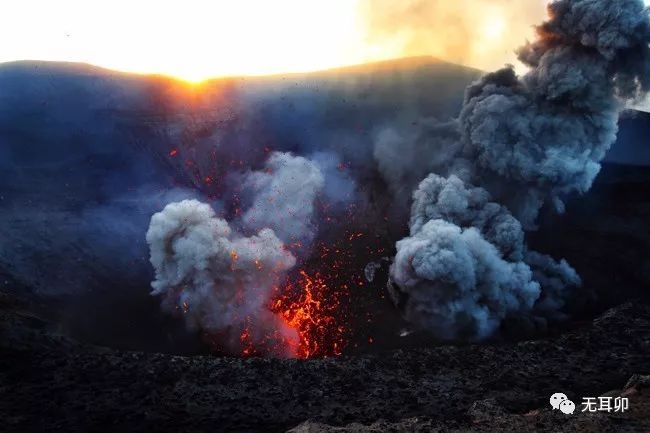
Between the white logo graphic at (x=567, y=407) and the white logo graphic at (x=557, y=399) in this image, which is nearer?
the white logo graphic at (x=567, y=407)

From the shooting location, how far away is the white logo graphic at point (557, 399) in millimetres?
19992

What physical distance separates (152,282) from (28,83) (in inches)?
1061

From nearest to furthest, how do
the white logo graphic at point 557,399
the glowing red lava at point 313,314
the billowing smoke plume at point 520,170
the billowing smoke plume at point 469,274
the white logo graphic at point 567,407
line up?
the white logo graphic at point 567,407 → the white logo graphic at point 557,399 → the glowing red lava at point 313,314 → the billowing smoke plume at point 469,274 → the billowing smoke plume at point 520,170

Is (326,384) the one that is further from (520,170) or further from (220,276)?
(520,170)

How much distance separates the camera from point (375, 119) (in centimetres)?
4809

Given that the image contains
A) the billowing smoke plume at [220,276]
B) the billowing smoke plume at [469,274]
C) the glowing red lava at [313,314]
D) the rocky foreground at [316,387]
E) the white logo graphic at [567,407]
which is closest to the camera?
the white logo graphic at [567,407]

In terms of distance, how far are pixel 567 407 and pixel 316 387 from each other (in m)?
10.2

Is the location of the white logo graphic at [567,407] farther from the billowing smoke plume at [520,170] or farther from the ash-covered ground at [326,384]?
the billowing smoke plume at [520,170]

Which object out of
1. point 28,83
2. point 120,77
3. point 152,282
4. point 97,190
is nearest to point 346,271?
point 152,282

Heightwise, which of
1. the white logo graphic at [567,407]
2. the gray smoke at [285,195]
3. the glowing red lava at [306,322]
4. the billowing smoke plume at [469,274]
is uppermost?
the gray smoke at [285,195]

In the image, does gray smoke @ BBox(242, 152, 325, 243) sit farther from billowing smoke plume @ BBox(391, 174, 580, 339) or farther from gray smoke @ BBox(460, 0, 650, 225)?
gray smoke @ BBox(460, 0, 650, 225)

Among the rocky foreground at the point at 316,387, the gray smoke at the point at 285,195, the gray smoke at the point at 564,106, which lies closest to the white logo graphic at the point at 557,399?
the rocky foreground at the point at 316,387

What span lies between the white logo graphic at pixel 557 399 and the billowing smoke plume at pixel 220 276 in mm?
12745

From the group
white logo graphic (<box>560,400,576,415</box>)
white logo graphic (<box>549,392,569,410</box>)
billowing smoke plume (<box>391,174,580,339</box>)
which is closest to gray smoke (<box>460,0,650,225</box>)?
billowing smoke plume (<box>391,174,580,339</box>)
